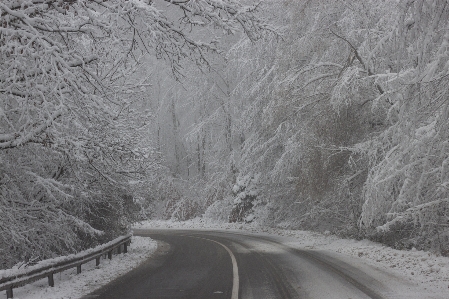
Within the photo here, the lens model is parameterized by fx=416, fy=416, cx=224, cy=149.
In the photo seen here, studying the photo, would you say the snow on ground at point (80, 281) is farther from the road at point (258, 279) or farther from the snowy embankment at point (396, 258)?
the snowy embankment at point (396, 258)

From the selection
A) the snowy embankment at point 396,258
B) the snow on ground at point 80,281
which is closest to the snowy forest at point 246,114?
the snowy embankment at point 396,258

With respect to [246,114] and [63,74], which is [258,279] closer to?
[63,74]

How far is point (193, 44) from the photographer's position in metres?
7.14

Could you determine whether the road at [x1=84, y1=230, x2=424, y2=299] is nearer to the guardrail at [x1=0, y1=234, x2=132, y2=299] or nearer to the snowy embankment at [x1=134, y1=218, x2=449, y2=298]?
the snowy embankment at [x1=134, y1=218, x2=449, y2=298]

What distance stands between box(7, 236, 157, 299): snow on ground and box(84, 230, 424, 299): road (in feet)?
1.29

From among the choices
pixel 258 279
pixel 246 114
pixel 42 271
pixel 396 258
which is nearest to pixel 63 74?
pixel 42 271

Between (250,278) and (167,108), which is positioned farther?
(167,108)

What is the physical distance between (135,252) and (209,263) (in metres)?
5.91

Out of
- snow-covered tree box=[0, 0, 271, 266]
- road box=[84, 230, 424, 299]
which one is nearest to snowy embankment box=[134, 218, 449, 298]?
road box=[84, 230, 424, 299]

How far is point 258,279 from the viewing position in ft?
30.4

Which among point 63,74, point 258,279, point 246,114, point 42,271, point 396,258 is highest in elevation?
point 246,114

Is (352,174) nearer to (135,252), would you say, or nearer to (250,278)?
(250,278)

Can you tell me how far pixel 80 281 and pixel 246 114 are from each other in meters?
17.8

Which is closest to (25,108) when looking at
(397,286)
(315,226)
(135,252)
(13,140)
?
(13,140)
